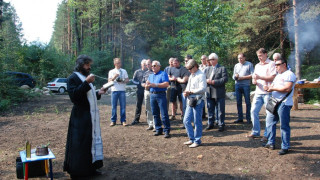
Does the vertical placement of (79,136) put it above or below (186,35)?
below

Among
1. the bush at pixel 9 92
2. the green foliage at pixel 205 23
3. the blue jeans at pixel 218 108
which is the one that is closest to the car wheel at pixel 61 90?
the bush at pixel 9 92

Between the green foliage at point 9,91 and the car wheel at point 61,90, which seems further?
the car wheel at point 61,90

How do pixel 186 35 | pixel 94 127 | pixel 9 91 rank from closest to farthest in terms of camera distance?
pixel 94 127 < pixel 186 35 < pixel 9 91

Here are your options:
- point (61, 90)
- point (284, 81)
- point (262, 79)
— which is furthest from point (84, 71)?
point (61, 90)

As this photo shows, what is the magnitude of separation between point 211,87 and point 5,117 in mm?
8007

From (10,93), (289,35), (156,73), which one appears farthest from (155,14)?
(156,73)

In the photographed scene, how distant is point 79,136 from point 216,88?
370 cm

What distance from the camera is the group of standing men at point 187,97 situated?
3.76 meters

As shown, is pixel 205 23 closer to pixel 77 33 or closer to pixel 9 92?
pixel 9 92

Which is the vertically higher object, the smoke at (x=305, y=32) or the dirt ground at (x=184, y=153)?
the smoke at (x=305, y=32)

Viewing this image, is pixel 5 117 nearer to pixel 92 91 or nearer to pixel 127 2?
pixel 92 91

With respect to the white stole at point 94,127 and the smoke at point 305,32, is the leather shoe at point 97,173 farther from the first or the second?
the smoke at point 305,32

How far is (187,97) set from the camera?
539cm

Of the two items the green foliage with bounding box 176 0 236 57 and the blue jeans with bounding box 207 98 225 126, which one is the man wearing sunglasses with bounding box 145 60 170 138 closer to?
the blue jeans with bounding box 207 98 225 126
